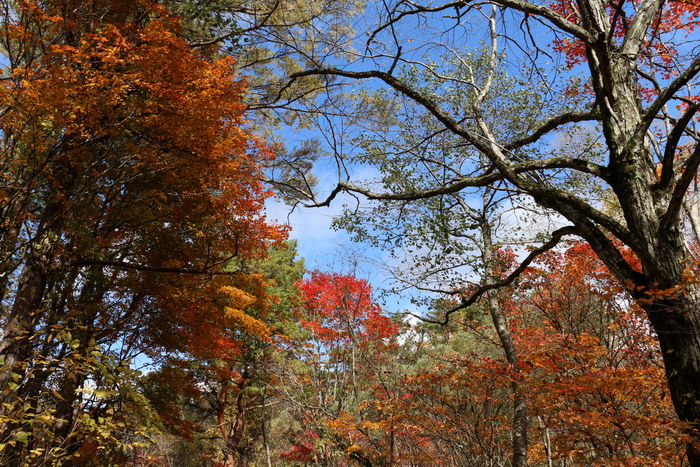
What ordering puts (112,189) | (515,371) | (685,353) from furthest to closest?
1. (515,371)
2. (112,189)
3. (685,353)

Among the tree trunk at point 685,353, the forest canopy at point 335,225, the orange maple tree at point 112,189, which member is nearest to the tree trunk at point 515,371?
the forest canopy at point 335,225

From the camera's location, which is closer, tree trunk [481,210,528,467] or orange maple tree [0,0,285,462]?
orange maple tree [0,0,285,462]

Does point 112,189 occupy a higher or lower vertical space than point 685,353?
higher

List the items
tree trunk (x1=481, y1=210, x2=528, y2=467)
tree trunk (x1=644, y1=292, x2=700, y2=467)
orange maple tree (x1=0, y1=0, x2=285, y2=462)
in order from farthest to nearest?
1. tree trunk (x1=481, y1=210, x2=528, y2=467)
2. orange maple tree (x1=0, y1=0, x2=285, y2=462)
3. tree trunk (x1=644, y1=292, x2=700, y2=467)

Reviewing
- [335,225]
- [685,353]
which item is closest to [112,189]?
[335,225]

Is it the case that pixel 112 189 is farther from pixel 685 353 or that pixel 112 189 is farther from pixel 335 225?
pixel 685 353

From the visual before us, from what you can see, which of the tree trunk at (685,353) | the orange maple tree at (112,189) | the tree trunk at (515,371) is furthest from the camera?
the tree trunk at (515,371)

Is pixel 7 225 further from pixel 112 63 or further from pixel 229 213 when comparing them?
pixel 229 213

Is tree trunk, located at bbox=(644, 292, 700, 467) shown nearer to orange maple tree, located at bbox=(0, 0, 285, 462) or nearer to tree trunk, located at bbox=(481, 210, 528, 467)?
tree trunk, located at bbox=(481, 210, 528, 467)

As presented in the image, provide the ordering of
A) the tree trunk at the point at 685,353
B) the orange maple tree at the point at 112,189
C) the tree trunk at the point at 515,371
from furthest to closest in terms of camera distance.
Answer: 1. the tree trunk at the point at 515,371
2. the orange maple tree at the point at 112,189
3. the tree trunk at the point at 685,353

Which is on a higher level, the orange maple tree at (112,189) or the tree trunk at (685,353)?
the orange maple tree at (112,189)

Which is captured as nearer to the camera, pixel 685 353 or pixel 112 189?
pixel 685 353

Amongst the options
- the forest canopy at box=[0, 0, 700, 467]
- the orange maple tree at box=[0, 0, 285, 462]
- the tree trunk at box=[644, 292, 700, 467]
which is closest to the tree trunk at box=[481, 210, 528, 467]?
the forest canopy at box=[0, 0, 700, 467]

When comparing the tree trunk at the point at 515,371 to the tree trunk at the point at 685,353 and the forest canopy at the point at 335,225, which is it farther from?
the tree trunk at the point at 685,353
